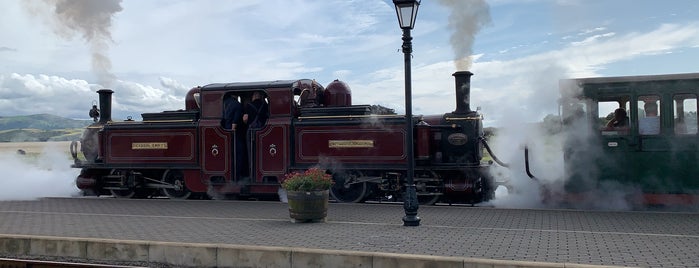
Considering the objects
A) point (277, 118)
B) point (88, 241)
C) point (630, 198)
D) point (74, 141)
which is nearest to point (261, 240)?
point (88, 241)

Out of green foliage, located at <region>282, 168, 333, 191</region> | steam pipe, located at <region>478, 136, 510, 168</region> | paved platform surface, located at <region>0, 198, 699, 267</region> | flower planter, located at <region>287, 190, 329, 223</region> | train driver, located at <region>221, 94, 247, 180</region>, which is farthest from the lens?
train driver, located at <region>221, 94, 247, 180</region>

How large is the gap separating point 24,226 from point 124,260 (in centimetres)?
337

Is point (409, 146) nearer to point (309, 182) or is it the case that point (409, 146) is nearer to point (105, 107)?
point (309, 182)

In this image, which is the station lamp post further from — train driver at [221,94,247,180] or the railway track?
train driver at [221,94,247,180]

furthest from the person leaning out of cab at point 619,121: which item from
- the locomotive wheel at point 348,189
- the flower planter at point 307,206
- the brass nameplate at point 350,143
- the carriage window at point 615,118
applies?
the flower planter at point 307,206

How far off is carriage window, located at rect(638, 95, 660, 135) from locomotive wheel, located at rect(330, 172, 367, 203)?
5.92 metres

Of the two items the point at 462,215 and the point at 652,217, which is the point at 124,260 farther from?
the point at 652,217

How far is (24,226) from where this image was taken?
9.87m

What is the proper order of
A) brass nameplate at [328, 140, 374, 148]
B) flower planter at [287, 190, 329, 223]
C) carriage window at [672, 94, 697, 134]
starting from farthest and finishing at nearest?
brass nameplate at [328, 140, 374, 148]
carriage window at [672, 94, 697, 134]
flower planter at [287, 190, 329, 223]

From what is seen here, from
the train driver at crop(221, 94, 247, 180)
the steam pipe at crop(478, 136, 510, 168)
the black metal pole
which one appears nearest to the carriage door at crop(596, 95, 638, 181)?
the steam pipe at crop(478, 136, 510, 168)

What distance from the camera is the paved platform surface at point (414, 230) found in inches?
280

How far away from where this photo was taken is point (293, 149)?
45.4ft

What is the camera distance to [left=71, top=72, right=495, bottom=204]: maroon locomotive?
13031 mm

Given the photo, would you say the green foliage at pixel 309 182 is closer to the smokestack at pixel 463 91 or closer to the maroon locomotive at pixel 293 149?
the maroon locomotive at pixel 293 149
